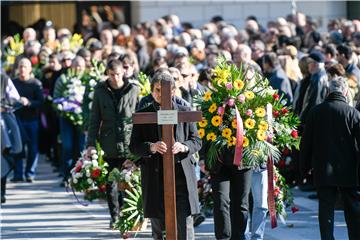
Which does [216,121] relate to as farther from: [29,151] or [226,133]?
[29,151]

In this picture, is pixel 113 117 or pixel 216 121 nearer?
pixel 216 121

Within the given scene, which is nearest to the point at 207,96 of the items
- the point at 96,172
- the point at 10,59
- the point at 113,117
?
the point at 113,117

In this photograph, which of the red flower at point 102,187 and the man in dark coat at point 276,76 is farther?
the man in dark coat at point 276,76

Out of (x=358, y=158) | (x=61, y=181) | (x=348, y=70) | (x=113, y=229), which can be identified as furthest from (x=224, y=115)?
(x=61, y=181)

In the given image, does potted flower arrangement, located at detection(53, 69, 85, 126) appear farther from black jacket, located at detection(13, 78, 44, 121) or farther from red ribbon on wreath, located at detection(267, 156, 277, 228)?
red ribbon on wreath, located at detection(267, 156, 277, 228)

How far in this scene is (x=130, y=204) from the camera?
11938 millimetres

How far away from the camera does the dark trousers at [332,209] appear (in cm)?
1070

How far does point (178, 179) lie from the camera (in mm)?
10117

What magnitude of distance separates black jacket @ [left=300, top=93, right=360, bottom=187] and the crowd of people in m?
0.01

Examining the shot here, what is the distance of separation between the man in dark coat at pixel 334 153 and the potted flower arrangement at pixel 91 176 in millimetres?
2931

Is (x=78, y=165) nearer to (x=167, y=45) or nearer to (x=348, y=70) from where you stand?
(x=348, y=70)

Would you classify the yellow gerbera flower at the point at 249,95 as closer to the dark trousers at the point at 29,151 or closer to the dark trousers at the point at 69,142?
the dark trousers at the point at 69,142

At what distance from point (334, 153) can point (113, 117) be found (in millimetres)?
2947

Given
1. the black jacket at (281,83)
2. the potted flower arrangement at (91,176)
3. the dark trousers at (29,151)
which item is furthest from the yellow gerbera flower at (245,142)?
the dark trousers at (29,151)
